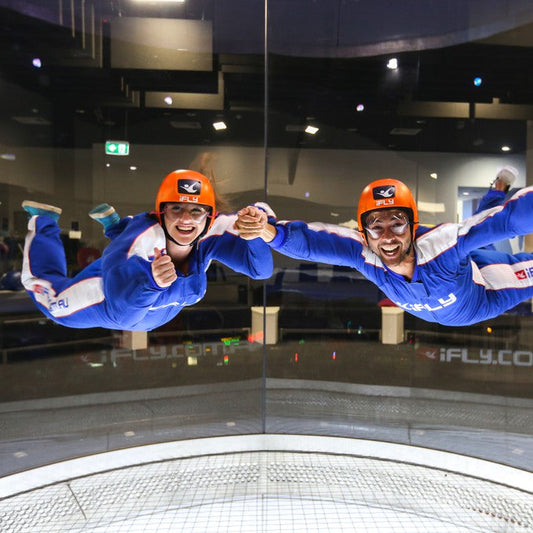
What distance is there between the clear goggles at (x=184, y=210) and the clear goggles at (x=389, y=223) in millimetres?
1819

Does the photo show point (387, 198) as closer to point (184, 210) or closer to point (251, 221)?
A: point (251, 221)

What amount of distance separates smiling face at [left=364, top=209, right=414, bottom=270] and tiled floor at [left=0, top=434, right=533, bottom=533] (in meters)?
3.52

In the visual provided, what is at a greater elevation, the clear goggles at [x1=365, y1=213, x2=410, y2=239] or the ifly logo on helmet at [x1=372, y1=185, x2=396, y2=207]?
the ifly logo on helmet at [x1=372, y1=185, x2=396, y2=207]

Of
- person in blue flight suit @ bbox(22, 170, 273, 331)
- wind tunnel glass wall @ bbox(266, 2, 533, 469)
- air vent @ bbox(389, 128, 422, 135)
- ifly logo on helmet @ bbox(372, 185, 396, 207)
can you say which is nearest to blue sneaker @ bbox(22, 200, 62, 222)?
person in blue flight suit @ bbox(22, 170, 273, 331)

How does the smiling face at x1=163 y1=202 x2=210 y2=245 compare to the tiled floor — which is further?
the tiled floor

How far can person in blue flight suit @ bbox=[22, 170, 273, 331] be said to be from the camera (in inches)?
189

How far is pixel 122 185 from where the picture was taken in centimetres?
682

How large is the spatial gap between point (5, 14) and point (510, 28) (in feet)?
25.6

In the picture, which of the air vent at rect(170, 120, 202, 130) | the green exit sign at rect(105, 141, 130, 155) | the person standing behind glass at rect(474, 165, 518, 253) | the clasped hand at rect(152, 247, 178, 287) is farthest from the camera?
the air vent at rect(170, 120, 202, 130)

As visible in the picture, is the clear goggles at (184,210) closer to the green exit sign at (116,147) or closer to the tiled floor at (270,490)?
the green exit sign at (116,147)

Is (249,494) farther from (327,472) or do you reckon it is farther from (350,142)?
(350,142)

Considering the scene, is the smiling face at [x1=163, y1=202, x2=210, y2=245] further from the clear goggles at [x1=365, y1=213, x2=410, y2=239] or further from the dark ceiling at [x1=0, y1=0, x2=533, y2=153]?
the dark ceiling at [x1=0, y1=0, x2=533, y2=153]

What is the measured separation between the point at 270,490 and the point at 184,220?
4.45m

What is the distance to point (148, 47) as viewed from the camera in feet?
23.1
